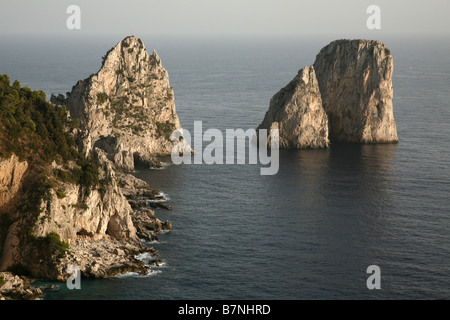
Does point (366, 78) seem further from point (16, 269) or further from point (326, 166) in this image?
point (16, 269)

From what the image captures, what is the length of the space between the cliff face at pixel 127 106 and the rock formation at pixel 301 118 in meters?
26.0

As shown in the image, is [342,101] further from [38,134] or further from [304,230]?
[38,134]

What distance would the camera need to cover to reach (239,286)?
89.8 meters

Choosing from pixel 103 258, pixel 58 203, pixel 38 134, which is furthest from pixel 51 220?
pixel 38 134

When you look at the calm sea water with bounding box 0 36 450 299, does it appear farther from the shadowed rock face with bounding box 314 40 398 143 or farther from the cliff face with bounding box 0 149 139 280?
the shadowed rock face with bounding box 314 40 398 143

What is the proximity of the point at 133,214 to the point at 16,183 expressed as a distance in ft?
75.1

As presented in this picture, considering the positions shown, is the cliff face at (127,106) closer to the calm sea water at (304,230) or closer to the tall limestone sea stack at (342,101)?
the calm sea water at (304,230)

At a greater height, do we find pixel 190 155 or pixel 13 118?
pixel 13 118

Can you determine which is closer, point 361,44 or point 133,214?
point 133,214

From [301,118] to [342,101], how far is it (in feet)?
54.3

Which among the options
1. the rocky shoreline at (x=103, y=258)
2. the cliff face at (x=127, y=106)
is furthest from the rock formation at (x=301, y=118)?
the rocky shoreline at (x=103, y=258)

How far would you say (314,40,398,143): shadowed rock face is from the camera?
589 feet
